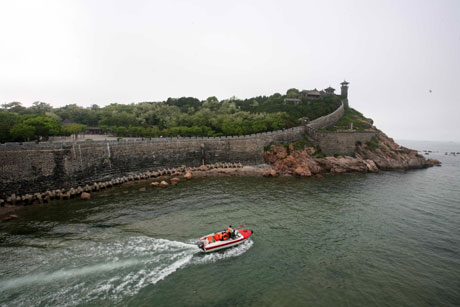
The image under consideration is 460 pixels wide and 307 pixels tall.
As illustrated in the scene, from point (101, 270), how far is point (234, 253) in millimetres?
11103

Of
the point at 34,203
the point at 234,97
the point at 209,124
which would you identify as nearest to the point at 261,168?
the point at 209,124

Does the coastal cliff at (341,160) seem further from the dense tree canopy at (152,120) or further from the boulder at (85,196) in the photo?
the boulder at (85,196)

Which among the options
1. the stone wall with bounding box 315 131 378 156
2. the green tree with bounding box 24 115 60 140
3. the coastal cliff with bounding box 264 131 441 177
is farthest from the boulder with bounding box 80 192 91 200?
the stone wall with bounding box 315 131 378 156

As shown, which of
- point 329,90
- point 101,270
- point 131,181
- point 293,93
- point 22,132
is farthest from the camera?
point 293,93

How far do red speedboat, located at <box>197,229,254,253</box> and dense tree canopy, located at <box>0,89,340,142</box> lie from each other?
40.9m

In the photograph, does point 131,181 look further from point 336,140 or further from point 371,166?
point 371,166

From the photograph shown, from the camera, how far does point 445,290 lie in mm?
17078

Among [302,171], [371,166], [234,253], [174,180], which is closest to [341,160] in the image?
[371,166]

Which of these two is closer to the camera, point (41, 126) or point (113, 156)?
point (113, 156)

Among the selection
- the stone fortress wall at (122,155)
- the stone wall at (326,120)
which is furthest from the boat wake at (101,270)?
the stone wall at (326,120)

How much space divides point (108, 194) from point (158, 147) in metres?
16.3

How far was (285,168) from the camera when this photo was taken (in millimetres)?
52969

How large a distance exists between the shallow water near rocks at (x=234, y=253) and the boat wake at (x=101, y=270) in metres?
0.08

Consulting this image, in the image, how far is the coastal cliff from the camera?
53.2m
